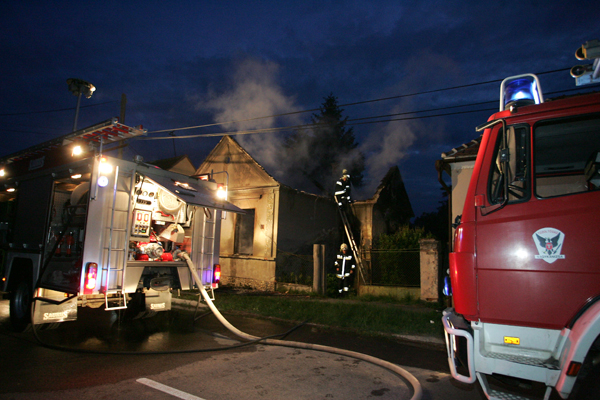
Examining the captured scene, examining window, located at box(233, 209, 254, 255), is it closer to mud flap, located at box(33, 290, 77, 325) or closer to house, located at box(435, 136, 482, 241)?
house, located at box(435, 136, 482, 241)

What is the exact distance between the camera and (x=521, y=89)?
3.69 meters

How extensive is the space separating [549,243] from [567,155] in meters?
1.21

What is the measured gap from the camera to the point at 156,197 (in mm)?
7004

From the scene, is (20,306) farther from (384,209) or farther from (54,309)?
(384,209)

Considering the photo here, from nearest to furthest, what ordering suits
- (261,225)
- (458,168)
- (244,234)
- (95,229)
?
(95,229)
(458,168)
(261,225)
(244,234)

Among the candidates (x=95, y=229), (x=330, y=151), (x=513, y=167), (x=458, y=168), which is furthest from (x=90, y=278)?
(x=330, y=151)

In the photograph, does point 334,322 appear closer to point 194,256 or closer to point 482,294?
point 194,256

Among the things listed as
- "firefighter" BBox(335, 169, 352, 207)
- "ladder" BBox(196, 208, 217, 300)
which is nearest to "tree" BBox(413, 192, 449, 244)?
"firefighter" BBox(335, 169, 352, 207)

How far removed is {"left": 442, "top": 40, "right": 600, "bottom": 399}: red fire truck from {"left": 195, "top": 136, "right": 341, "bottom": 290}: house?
1039 centimetres

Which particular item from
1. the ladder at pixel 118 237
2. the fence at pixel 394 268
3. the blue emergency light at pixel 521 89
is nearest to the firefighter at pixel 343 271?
the fence at pixel 394 268

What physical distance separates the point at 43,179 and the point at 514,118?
7483mm

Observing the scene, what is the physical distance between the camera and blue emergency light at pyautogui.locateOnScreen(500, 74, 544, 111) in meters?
3.66

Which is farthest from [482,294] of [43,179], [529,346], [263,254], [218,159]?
[218,159]

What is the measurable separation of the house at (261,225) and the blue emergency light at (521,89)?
10.1 meters
